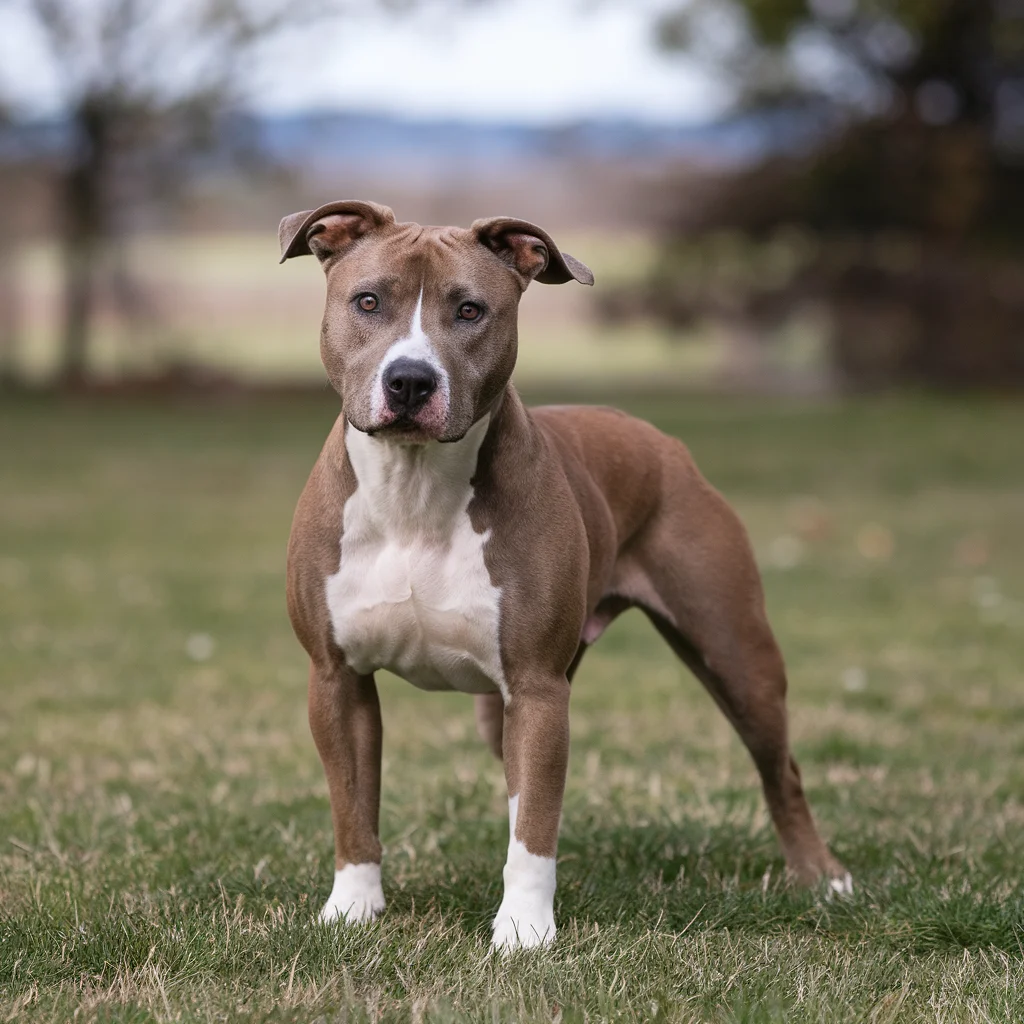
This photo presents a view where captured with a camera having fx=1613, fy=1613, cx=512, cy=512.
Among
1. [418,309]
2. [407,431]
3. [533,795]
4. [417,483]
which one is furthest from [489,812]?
[418,309]

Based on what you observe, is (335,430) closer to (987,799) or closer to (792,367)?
(987,799)

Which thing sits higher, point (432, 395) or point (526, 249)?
point (526, 249)

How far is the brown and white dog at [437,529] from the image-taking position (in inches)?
152

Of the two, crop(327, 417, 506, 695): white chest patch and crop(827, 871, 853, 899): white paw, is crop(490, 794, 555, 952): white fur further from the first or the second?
crop(827, 871, 853, 899): white paw

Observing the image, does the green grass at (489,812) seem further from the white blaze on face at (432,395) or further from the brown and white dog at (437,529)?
the white blaze on face at (432,395)

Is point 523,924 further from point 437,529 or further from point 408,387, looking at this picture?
point 408,387

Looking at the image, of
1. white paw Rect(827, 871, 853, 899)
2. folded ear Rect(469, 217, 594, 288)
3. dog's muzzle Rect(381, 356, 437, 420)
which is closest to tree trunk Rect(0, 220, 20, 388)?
folded ear Rect(469, 217, 594, 288)

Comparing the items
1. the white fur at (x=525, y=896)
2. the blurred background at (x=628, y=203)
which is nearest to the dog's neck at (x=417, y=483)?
the white fur at (x=525, y=896)

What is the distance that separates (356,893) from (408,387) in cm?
134

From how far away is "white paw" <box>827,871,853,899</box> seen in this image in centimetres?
438

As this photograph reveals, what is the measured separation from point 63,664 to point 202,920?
4.33m

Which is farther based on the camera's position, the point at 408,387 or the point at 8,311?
the point at 8,311

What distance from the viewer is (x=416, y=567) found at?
157 inches

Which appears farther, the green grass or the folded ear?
the folded ear
